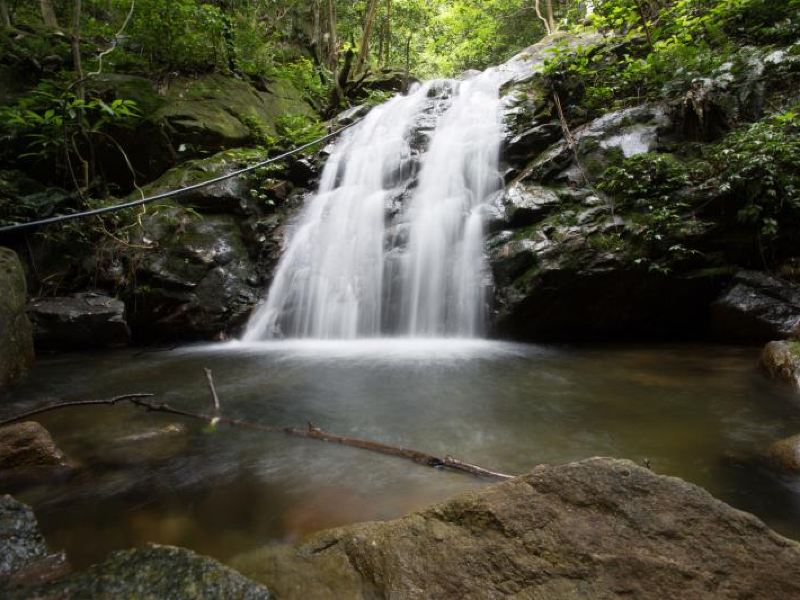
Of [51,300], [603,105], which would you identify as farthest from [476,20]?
[51,300]

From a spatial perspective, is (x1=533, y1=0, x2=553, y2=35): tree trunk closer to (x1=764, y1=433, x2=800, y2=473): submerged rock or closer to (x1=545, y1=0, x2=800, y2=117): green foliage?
(x1=545, y1=0, x2=800, y2=117): green foliage

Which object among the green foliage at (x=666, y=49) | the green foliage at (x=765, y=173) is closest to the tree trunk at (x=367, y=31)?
the green foliage at (x=666, y=49)

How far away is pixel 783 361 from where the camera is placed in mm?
4297

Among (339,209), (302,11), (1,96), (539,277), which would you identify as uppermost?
(302,11)

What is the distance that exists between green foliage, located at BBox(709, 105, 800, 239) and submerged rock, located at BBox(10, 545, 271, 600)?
692cm

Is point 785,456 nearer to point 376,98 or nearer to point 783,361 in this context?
point 783,361

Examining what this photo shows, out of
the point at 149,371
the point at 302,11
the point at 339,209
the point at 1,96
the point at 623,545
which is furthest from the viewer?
the point at 302,11

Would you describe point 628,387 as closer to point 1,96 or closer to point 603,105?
point 603,105

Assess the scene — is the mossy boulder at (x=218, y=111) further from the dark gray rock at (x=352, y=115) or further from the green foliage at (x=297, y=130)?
the dark gray rock at (x=352, y=115)

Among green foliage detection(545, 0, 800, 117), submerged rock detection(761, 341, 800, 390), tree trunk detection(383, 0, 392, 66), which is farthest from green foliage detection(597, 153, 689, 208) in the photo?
tree trunk detection(383, 0, 392, 66)

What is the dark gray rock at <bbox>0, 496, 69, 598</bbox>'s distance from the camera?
1.63 metres

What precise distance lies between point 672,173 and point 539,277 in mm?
2517

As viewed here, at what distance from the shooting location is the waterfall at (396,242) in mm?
7094

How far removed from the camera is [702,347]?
593cm
